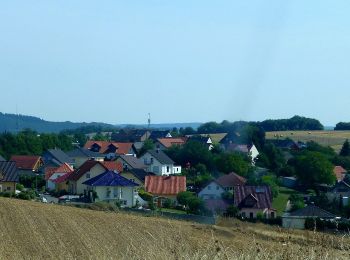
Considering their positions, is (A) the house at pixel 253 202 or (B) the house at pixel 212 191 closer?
(A) the house at pixel 253 202

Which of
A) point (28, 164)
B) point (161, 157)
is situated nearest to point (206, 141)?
point (161, 157)

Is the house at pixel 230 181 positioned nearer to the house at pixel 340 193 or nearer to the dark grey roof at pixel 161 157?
the house at pixel 340 193

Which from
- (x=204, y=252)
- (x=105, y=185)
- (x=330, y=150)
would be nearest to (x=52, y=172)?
(x=105, y=185)

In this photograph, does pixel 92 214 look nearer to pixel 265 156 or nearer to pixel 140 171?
pixel 140 171

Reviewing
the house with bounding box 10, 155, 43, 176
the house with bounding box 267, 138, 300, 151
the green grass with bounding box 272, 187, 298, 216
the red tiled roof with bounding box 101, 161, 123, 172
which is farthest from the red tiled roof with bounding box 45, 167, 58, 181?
the house with bounding box 267, 138, 300, 151

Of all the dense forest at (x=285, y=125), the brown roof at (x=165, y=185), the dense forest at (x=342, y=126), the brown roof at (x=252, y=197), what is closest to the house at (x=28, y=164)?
the brown roof at (x=165, y=185)

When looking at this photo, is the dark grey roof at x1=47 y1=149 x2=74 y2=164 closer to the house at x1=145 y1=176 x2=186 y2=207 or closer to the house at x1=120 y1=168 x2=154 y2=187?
the house at x1=120 y1=168 x2=154 y2=187
